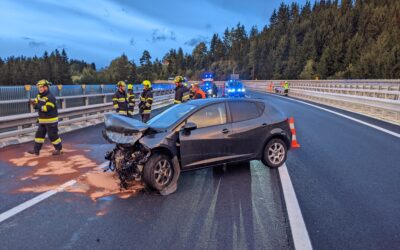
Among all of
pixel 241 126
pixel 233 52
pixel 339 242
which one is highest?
pixel 233 52

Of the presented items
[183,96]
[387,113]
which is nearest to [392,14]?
[387,113]

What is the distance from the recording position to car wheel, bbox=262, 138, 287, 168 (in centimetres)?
733

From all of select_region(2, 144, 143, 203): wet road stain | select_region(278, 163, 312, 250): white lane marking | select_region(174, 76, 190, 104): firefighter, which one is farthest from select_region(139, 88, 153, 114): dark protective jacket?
select_region(278, 163, 312, 250): white lane marking

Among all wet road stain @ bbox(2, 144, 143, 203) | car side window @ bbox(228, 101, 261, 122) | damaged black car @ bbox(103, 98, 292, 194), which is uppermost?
car side window @ bbox(228, 101, 261, 122)

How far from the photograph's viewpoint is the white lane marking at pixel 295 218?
13.2ft

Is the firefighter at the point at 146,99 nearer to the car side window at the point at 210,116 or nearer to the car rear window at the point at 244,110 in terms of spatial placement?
the car rear window at the point at 244,110

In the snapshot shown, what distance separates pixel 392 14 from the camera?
304 ft

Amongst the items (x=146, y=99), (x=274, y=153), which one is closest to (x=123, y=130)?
(x=274, y=153)

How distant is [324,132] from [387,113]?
577cm

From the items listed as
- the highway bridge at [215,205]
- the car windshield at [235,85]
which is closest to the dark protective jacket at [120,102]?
the highway bridge at [215,205]

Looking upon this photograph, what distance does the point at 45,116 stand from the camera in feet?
28.6

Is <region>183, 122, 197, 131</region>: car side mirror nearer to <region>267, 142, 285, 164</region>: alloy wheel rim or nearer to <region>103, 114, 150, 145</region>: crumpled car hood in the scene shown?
<region>103, 114, 150, 145</region>: crumpled car hood

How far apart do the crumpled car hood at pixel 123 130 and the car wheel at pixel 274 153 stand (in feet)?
8.69

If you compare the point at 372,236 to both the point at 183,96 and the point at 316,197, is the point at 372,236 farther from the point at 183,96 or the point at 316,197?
the point at 183,96
